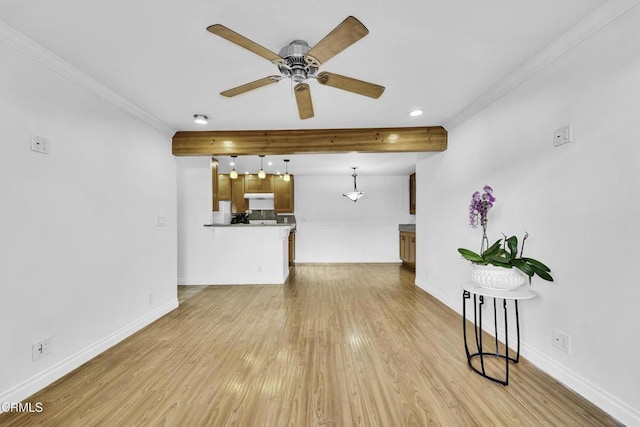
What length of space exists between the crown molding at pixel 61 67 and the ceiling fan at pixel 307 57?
1.24m

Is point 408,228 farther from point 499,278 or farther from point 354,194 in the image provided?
point 499,278

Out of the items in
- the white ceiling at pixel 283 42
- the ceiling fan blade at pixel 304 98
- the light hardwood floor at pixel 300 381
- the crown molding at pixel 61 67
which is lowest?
the light hardwood floor at pixel 300 381

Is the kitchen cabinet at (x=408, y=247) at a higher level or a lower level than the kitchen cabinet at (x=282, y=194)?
lower

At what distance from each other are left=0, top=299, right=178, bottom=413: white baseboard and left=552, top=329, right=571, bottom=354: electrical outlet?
140 inches

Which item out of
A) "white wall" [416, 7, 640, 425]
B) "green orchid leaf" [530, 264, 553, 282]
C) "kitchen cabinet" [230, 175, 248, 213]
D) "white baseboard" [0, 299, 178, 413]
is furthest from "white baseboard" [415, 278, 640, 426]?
"kitchen cabinet" [230, 175, 248, 213]

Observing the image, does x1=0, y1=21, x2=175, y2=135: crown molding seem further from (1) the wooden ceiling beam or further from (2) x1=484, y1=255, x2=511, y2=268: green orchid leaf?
(2) x1=484, y1=255, x2=511, y2=268: green orchid leaf

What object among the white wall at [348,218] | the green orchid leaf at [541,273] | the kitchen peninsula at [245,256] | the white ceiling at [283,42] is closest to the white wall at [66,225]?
the white ceiling at [283,42]

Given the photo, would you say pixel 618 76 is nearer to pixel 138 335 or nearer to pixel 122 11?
pixel 122 11

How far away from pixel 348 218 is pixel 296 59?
5.61 metres

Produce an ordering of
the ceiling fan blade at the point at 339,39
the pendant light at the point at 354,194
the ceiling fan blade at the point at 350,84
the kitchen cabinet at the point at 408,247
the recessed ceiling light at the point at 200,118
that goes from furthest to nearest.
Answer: the pendant light at the point at 354,194 → the kitchen cabinet at the point at 408,247 → the recessed ceiling light at the point at 200,118 → the ceiling fan blade at the point at 350,84 → the ceiling fan blade at the point at 339,39

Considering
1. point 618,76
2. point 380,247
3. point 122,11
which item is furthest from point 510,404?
point 380,247

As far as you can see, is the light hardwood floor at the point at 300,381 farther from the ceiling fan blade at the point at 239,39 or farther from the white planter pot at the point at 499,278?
the ceiling fan blade at the point at 239,39

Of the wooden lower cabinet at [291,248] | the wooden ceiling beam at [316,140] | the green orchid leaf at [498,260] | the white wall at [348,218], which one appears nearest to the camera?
the green orchid leaf at [498,260]

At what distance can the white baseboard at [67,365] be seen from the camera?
1.71 meters
